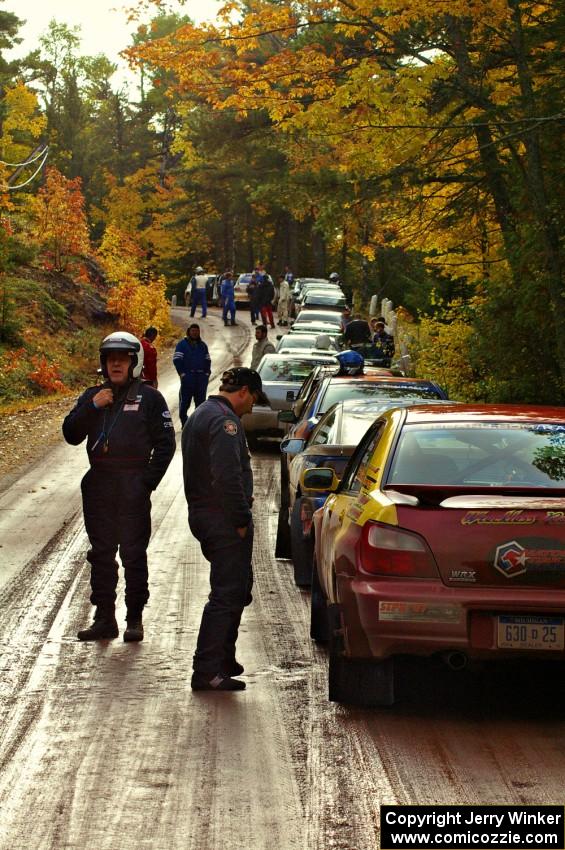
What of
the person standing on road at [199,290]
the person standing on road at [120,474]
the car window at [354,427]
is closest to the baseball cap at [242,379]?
the person standing on road at [120,474]

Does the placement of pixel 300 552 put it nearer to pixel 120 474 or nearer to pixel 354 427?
pixel 354 427

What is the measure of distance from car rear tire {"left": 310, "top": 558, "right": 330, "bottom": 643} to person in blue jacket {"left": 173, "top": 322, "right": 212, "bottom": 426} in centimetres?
1405

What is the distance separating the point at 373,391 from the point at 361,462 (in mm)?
5195

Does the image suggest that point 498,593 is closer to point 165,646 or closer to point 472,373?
point 165,646

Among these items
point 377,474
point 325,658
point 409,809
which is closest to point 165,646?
point 325,658

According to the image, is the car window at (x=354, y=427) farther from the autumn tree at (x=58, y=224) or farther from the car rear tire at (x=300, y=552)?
the autumn tree at (x=58, y=224)

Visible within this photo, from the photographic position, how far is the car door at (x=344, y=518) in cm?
708

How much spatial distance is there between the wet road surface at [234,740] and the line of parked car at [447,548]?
40 cm

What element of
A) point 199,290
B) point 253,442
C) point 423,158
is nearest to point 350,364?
point 253,442

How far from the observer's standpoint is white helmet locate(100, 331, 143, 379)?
29.8 feet

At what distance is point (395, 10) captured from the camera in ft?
64.4

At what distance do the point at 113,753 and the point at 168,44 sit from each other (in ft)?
57.4

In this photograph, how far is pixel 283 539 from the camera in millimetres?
12211

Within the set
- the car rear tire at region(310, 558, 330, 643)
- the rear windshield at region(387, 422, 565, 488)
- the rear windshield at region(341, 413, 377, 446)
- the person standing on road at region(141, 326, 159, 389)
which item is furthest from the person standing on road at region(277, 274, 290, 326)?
the rear windshield at region(387, 422, 565, 488)
